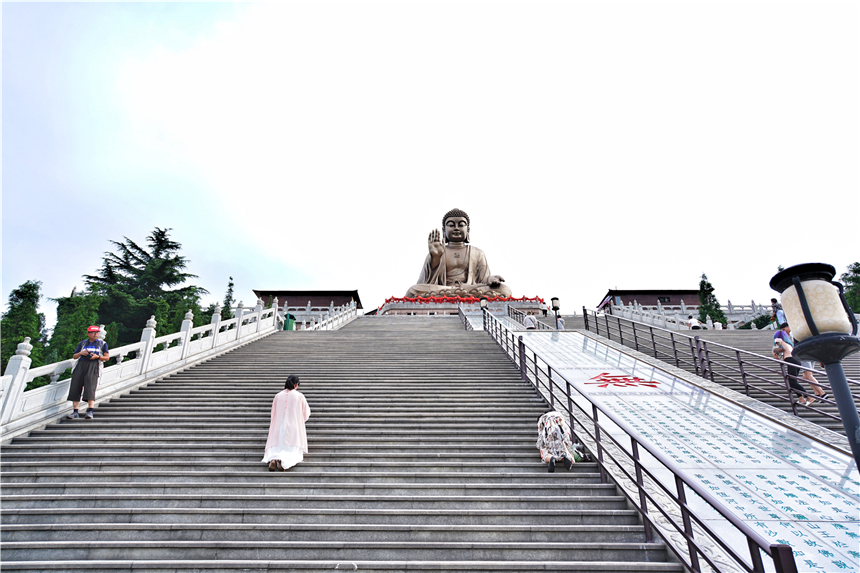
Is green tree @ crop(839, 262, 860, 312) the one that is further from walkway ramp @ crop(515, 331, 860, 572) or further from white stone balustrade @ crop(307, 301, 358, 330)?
white stone balustrade @ crop(307, 301, 358, 330)

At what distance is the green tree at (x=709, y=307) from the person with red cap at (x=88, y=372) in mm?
25625

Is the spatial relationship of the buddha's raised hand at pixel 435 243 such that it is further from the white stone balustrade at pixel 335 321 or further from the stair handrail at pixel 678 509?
the stair handrail at pixel 678 509

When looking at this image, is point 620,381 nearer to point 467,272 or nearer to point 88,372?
point 88,372

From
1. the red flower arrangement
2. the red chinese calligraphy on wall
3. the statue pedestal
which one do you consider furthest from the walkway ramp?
the red flower arrangement

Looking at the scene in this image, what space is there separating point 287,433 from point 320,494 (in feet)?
2.59

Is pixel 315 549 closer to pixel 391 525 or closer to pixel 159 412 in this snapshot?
pixel 391 525

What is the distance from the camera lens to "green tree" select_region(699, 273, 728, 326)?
22797 mm

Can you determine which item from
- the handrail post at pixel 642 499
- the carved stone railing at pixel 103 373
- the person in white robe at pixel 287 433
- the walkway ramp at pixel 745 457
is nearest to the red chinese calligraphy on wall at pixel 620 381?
the walkway ramp at pixel 745 457

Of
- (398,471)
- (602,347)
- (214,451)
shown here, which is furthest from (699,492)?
(602,347)

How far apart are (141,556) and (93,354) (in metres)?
3.90

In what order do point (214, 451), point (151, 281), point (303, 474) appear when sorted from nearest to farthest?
point (303, 474)
point (214, 451)
point (151, 281)

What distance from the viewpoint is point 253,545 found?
328 centimetres

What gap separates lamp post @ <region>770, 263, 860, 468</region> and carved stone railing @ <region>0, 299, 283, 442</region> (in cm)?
793

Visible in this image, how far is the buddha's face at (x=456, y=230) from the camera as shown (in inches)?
1125
